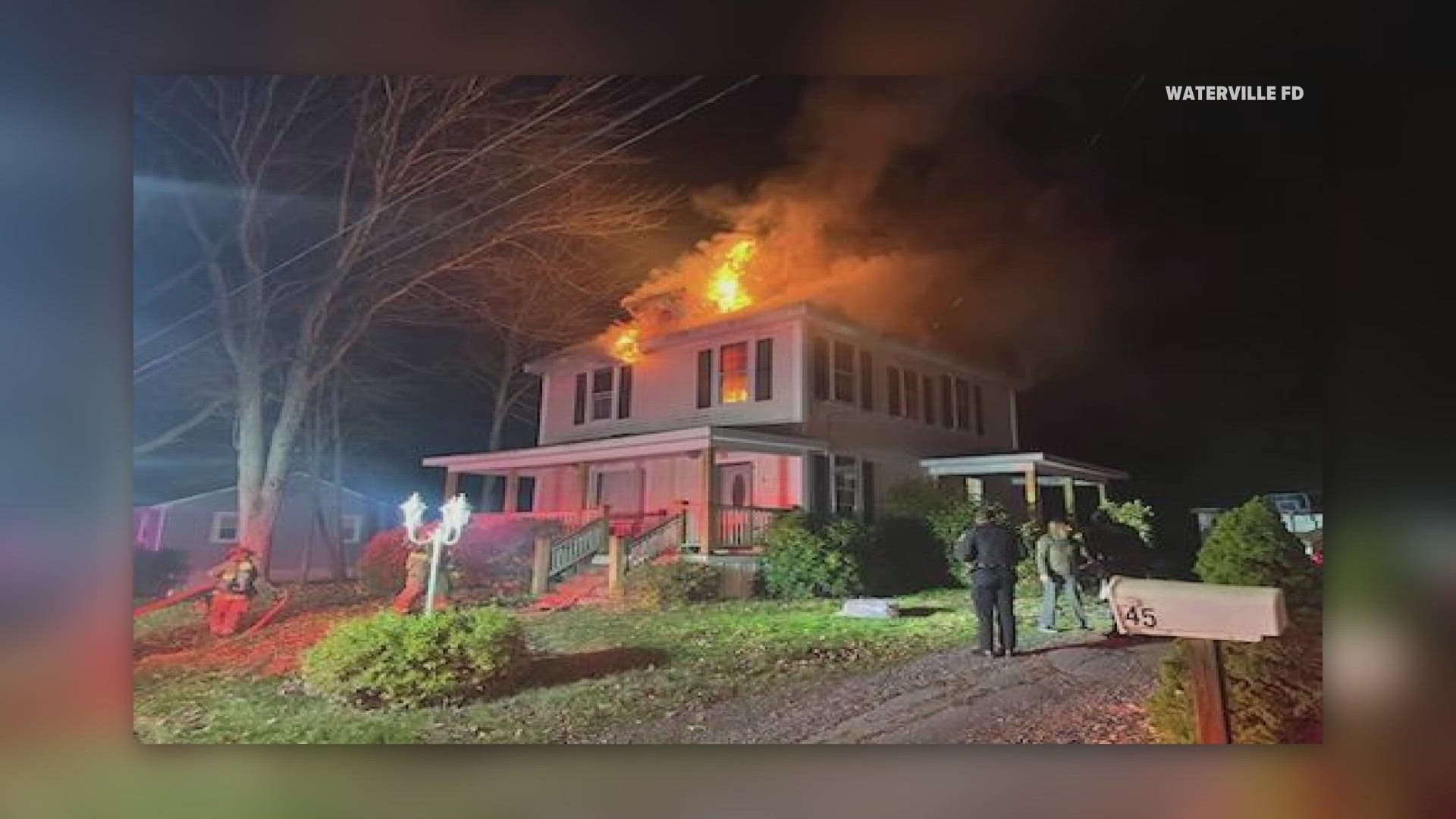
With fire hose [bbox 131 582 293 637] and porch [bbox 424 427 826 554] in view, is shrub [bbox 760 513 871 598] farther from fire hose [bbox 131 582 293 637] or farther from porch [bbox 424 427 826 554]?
fire hose [bbox 131 582 293 637]

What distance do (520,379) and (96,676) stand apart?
1523mm

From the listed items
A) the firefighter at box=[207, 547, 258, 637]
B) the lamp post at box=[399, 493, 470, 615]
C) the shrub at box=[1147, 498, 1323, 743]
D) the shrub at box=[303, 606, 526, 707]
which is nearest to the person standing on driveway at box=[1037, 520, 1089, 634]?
the shrub at box=[1147, 498, 1323, 743]

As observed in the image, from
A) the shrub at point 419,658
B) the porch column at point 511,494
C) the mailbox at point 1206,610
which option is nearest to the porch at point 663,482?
the porch column at point 511,494

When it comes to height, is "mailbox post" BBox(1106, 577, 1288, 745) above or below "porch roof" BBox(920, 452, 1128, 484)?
below

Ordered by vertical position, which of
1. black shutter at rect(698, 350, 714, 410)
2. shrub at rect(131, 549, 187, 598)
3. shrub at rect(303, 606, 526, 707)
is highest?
black shutter at rect(698, 350, 714, 410)

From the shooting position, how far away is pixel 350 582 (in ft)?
10.4

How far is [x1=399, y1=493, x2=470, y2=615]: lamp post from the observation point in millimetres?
3168

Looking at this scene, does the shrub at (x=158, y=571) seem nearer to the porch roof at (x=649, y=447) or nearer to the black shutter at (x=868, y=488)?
the porch roof at (x=649, y=447)

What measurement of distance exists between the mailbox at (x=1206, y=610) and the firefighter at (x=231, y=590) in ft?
8.41

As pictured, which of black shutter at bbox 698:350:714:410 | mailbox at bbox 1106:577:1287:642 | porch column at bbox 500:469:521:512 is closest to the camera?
mailbox at bbox 1106:577:1287:642

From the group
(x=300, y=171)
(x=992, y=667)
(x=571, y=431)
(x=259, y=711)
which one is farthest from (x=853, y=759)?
(x=300, y=171)

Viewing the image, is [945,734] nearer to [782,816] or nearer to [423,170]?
[782,816]

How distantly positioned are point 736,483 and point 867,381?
503 mm

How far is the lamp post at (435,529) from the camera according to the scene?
3.17 m
